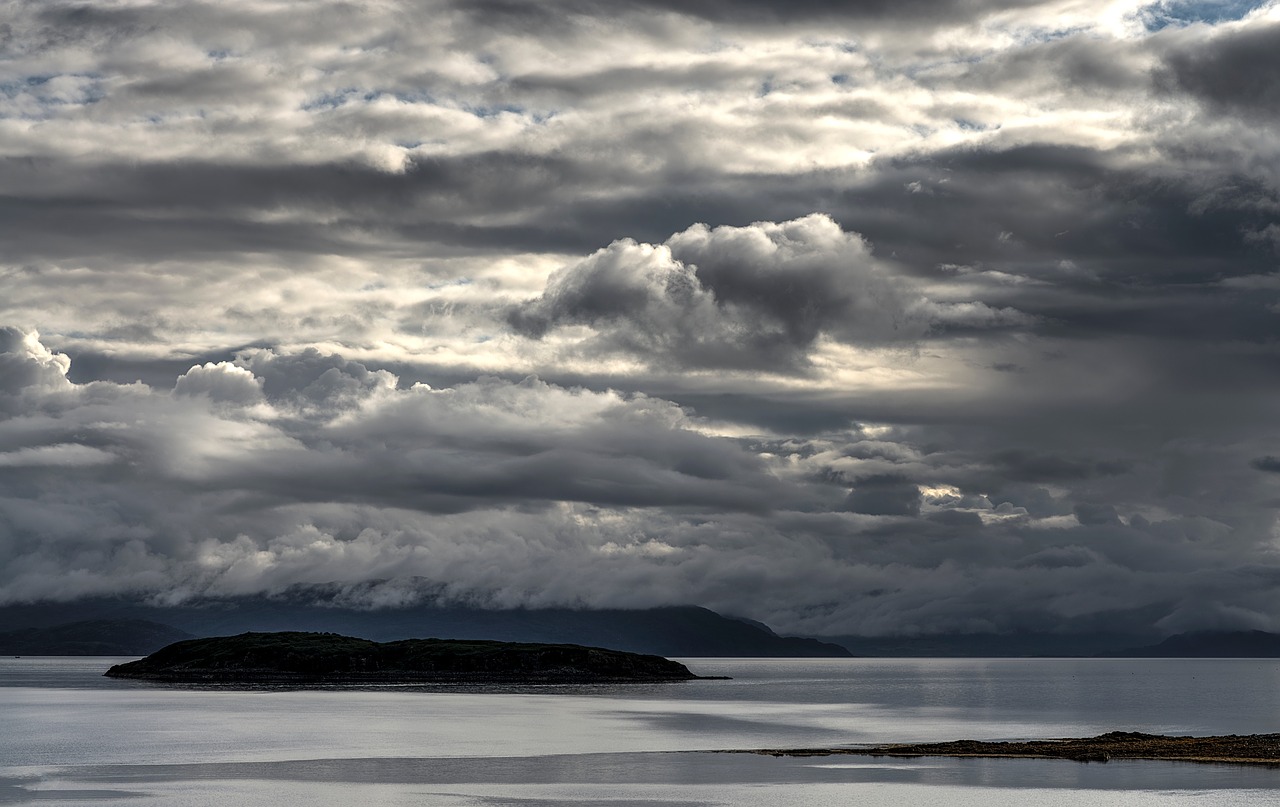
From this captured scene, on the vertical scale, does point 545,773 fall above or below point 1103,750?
below

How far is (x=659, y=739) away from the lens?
6417 inches

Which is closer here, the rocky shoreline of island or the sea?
the sea

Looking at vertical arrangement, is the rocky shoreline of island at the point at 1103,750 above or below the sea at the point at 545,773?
above

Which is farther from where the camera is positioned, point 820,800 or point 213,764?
point 213,764

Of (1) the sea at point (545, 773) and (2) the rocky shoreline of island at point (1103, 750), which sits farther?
(2) the rocky shoreline of island at point (1103, 750)

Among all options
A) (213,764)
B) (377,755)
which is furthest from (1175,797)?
(213,764)

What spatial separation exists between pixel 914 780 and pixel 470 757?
4776 cm

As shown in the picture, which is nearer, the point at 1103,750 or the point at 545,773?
the point at 545,773

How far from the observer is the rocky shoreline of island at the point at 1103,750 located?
128125 mm

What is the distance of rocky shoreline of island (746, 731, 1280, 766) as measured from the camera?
420 ft

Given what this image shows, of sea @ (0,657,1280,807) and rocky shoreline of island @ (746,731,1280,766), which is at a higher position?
rocky shoreline of island @ (746,731,1280,766)

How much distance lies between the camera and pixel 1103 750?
134000mm

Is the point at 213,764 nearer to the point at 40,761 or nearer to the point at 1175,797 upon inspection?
the point at 40,761

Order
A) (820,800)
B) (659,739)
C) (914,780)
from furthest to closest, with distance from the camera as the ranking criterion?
(659,739)
(914,780)
(820,800)
